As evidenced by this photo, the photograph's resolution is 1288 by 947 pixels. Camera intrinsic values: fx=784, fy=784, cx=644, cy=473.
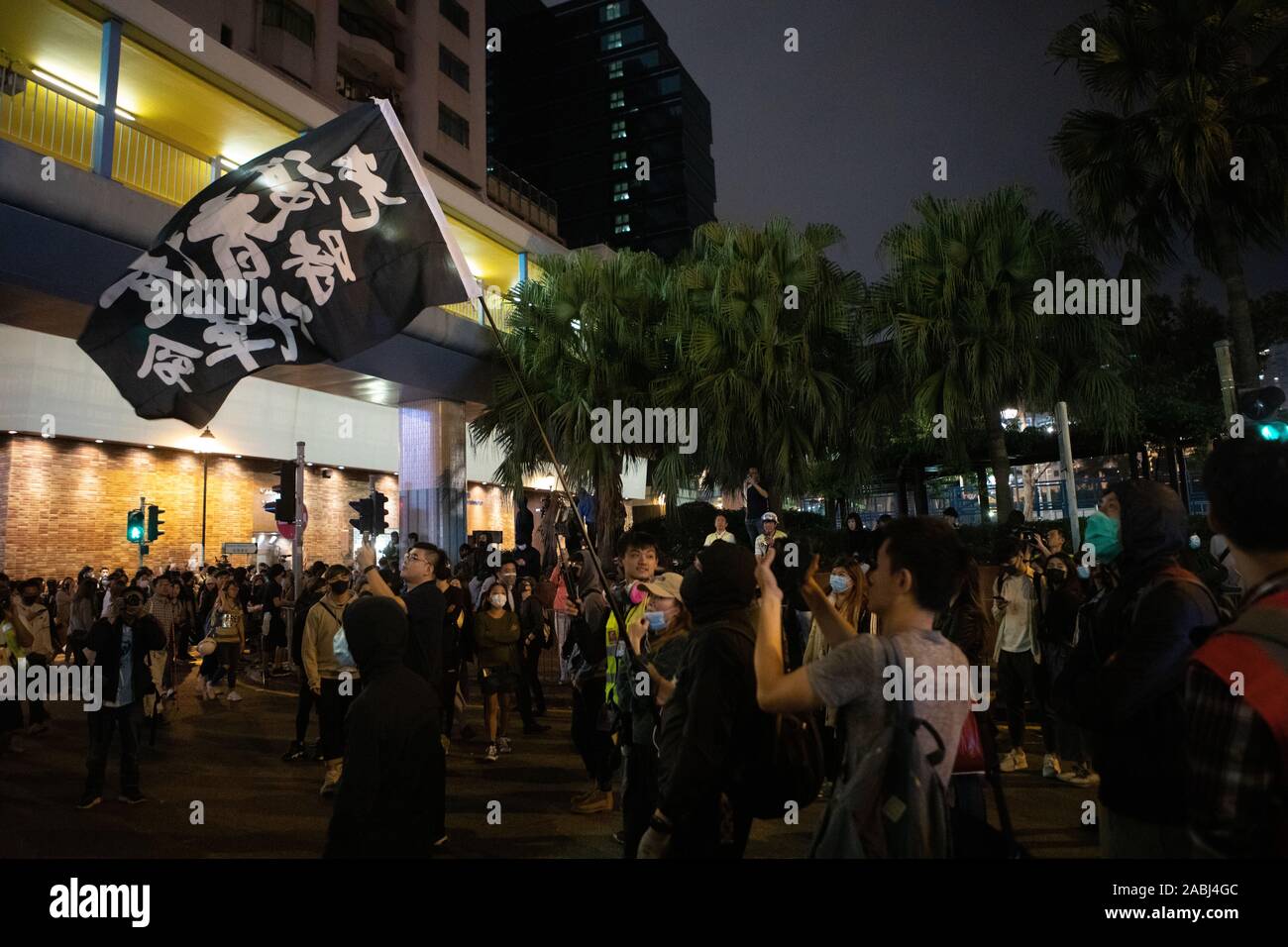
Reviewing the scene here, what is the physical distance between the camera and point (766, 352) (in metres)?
16.0

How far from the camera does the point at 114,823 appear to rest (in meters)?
6.07

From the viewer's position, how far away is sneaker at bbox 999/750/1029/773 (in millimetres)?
6848

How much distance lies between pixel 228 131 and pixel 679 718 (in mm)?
19899

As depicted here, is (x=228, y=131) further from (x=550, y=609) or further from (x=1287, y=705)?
(x=1287, y=705)

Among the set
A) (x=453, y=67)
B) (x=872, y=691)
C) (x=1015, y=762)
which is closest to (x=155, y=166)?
(x=1015, y=762)

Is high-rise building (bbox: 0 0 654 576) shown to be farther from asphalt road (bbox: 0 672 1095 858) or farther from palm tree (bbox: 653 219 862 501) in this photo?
palm tree (bbox: 653 219 862 501)

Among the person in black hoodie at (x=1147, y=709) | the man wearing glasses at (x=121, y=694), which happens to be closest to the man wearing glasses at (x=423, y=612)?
the man wearing glasses at (x=121, y=694)

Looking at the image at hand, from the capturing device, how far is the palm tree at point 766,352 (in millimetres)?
15984

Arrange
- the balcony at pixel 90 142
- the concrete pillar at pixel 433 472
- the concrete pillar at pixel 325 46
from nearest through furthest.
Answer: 1. the balcony at pixel 90 142
2. the concrete pillar at pixel 433 472
3. the concrete pillar at pixel 325 46

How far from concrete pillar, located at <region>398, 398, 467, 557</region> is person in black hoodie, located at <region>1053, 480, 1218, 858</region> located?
15.4 meters

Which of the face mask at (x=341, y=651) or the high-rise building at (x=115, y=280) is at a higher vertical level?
the high-rise building at (x=115, y=280)

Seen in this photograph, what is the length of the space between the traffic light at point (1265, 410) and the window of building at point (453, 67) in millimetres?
38666

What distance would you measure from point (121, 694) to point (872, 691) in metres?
7.03

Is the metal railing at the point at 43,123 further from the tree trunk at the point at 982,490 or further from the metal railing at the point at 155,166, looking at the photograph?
the tree trunk at the point at 982,490
